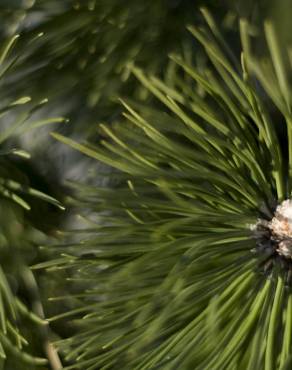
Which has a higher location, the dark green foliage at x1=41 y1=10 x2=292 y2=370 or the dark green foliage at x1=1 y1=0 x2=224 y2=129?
the dark green foliage at x1=1 y1=0 x2=224 y2=129

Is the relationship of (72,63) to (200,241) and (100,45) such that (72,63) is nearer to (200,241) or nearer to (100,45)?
(100,45)

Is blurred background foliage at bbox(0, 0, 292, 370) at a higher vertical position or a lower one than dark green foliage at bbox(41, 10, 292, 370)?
higher

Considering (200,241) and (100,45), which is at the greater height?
(100,45)

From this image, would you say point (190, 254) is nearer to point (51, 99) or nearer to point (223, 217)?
point (223, 217)

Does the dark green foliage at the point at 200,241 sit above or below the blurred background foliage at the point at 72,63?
below

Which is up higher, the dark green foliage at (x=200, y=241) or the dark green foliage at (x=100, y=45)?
the dark green foliage at (x=100, y=45)

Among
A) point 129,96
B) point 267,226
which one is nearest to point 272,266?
point 267,226

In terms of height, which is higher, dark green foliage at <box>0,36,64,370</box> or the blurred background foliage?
the blurred background foliage

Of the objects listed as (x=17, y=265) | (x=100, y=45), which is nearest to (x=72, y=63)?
(x=100, y=45)

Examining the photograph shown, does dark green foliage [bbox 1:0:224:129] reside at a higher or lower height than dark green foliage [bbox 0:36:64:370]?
higher
